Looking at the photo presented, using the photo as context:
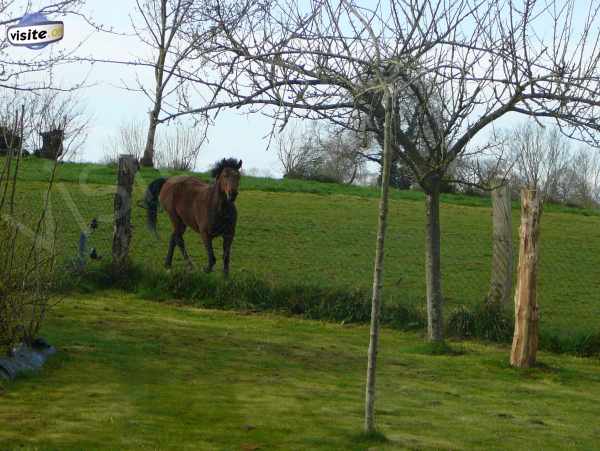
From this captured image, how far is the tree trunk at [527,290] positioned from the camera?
31.1 ft

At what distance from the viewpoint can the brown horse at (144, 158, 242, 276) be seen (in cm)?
1295

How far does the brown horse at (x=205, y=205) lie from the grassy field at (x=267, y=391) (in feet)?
6.89

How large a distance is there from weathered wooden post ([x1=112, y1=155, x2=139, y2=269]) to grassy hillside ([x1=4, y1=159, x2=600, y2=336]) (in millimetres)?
363

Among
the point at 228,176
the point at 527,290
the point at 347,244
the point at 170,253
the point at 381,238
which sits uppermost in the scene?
the point at 228,176

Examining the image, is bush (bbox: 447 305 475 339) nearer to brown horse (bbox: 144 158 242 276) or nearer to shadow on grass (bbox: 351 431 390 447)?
brown horse (bbox: 144 158 242 276)

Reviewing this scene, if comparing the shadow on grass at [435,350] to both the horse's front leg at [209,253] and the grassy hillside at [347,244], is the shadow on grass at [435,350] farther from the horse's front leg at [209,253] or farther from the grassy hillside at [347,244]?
the horse's front leg at [209,253]

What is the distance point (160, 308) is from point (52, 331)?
8.42 feet

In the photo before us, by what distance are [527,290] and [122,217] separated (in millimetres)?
6119

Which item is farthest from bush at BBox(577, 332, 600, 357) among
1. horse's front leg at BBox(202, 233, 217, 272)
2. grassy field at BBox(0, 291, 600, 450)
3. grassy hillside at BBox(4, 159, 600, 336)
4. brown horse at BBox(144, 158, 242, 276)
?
horse's front leg at BBox(202, 233, 217, 272)

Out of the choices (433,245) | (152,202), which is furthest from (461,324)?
(152,202)

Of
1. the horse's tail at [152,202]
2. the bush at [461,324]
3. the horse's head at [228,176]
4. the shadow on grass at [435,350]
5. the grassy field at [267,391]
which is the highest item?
the horse's head at [228,176]

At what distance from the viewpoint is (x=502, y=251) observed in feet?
37.8

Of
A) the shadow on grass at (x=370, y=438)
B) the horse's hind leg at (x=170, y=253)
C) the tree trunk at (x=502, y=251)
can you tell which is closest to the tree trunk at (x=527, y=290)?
Answer: the tree trunk at (x=502, y=251)

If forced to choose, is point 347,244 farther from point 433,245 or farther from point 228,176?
point 433,245
